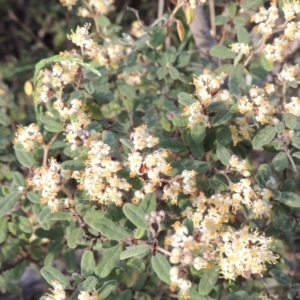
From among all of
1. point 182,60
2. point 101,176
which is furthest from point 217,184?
point 182,60

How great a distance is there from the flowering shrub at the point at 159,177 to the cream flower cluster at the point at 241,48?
1cm

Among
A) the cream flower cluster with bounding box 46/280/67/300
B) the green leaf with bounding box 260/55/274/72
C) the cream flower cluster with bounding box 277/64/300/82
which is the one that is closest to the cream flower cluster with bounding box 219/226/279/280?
the cream flower cluster with bounding box 46/280/67/300

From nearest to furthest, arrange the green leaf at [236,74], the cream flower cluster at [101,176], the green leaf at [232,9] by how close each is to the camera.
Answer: the cream flower cluster at [101,176]
the green leaf at [236,74]
the green leaf at [232,9]

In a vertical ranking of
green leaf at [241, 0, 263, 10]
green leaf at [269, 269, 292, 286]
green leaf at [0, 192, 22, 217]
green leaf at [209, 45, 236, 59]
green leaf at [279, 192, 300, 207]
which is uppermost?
green leaf at [241, 0, 263, 10]

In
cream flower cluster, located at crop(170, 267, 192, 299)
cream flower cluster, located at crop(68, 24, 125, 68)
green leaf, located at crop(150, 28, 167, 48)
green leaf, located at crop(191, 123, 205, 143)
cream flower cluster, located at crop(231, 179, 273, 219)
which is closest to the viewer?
cream flower cluster, located at crop(170, 267, 192, 299)

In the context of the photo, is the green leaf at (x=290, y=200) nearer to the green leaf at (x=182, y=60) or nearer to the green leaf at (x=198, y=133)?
the green leaf at (x=198, y=133)

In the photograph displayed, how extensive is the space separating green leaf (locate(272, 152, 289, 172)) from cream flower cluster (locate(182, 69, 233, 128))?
10.9 inches

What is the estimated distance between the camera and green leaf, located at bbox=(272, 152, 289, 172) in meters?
1.81

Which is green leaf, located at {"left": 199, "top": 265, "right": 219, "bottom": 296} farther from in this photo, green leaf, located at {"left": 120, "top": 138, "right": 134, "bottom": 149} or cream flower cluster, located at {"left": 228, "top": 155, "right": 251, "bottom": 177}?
green leaf, located at {"left": 120, "top": 138, "right": 134, "bottom": 149}

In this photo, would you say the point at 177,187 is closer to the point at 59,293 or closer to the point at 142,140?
the point at 142,140

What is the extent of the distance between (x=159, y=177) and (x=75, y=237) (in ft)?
1.11

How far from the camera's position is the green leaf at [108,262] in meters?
1.59

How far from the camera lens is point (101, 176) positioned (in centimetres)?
156

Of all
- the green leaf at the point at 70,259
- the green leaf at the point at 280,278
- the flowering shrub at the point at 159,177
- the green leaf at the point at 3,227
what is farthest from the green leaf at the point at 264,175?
the green leaf at the point at 3,227
